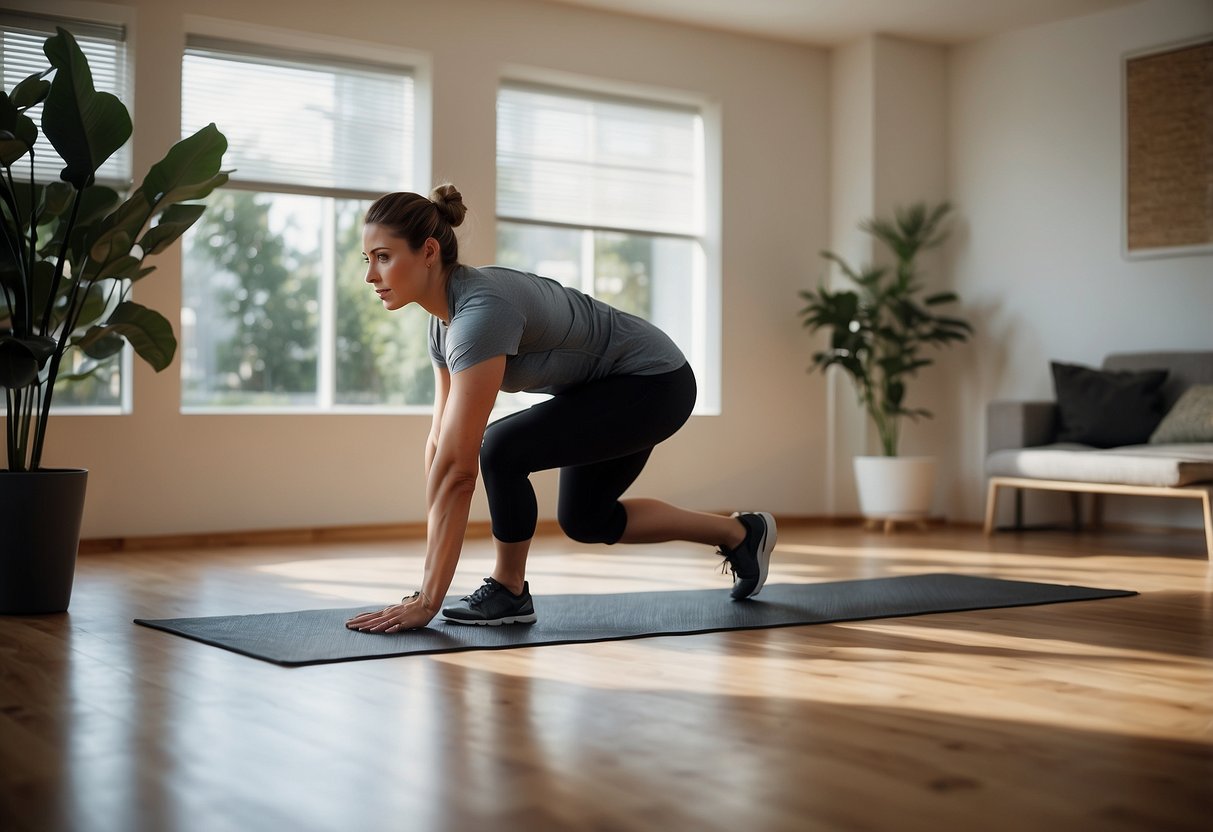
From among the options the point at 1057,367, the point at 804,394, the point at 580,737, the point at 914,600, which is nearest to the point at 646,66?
the point at 804,394

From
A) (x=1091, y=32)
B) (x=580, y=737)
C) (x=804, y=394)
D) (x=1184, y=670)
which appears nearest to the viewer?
(x=580, y=737)

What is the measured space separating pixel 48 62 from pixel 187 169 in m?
1.99

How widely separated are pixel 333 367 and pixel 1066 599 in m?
3.41

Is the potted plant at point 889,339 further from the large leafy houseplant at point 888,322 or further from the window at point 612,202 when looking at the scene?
the window at point 612,202

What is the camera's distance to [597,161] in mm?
6406

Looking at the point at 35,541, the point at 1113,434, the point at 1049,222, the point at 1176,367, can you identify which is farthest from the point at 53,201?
the point at 1049,222

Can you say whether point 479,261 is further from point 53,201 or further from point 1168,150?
point 1168,150

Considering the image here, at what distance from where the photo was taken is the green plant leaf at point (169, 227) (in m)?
3.35

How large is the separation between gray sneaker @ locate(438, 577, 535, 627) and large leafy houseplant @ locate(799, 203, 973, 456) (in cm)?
370

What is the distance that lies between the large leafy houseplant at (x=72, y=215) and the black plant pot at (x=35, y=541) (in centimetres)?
7

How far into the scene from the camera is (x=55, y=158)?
5062 millimetres

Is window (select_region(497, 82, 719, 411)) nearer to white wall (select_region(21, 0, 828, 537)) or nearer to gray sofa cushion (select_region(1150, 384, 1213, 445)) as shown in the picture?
white wall (select_region(21, 0, 828, 537))

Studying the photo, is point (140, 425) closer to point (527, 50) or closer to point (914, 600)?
point (527, 50)

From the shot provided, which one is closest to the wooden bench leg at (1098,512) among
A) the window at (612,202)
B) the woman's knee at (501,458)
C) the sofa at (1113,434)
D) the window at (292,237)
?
the sofa at (1113,434)
